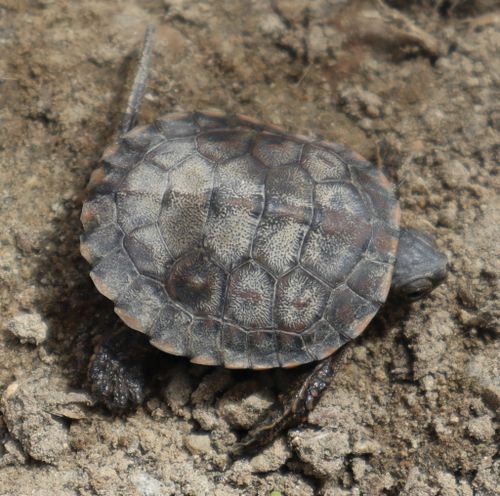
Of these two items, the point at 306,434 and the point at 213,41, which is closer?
the point at 306,434

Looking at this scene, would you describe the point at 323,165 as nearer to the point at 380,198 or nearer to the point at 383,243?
the point at 380,198

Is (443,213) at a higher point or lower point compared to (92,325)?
higher

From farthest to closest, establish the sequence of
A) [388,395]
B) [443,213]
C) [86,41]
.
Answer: [86,41]
[443,213]
[388,395]

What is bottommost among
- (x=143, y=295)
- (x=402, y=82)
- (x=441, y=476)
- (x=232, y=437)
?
(x=232, y=437)

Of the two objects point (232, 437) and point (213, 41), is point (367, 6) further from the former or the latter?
point (232, 437)

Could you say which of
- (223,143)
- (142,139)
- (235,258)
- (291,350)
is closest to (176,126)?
(142,139)

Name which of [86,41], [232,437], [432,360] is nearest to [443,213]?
[432,360]

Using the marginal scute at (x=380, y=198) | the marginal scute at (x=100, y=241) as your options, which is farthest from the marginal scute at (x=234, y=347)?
the marginal scute at (x=380, y=198)
